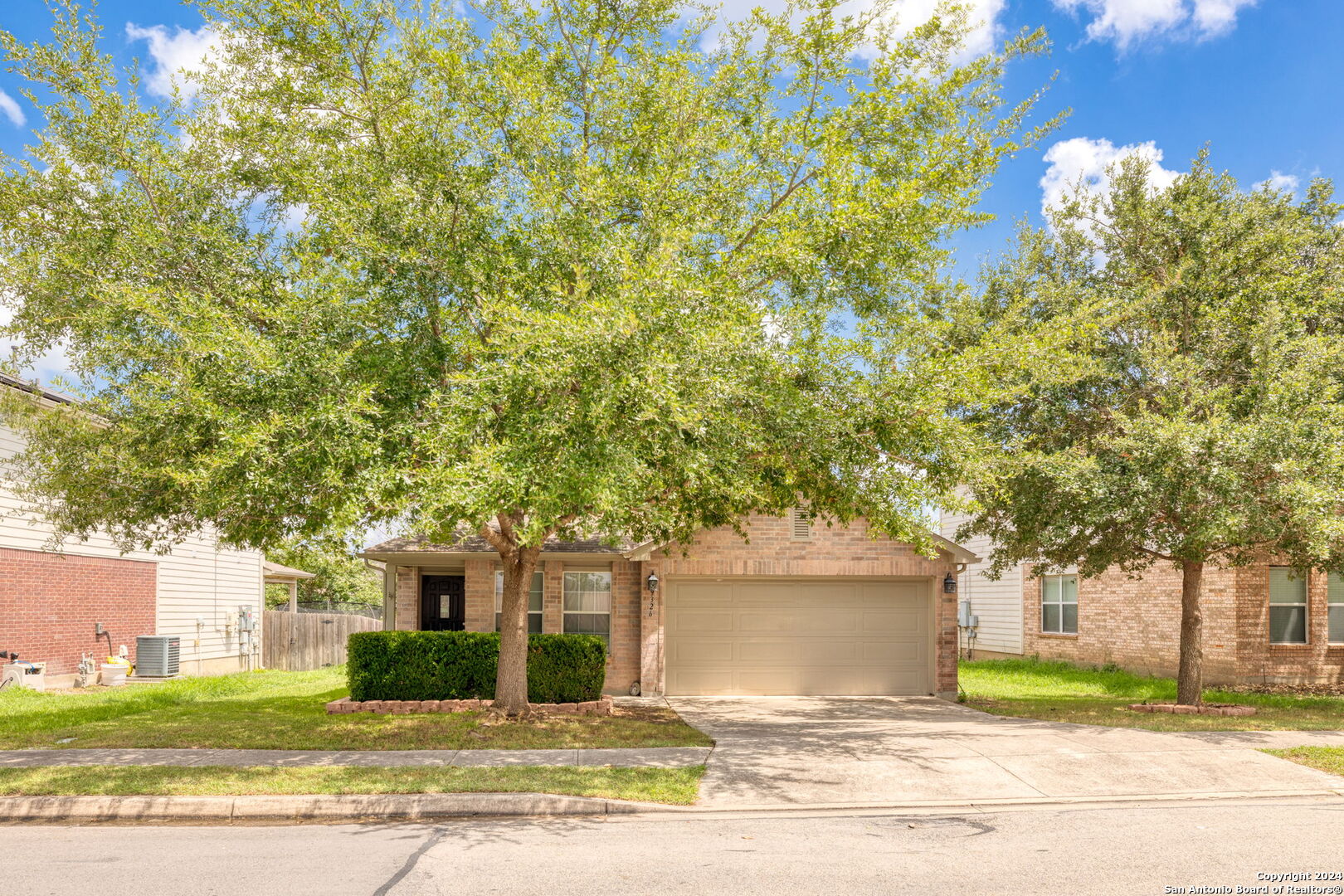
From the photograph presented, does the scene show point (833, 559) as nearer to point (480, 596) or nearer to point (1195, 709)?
point (1195, 709)

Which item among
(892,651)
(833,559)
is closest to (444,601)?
(833,559)

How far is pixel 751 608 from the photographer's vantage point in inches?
728

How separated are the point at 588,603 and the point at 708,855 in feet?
35.4

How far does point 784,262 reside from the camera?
36.8 ft

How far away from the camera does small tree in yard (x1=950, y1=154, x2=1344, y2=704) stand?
43.9 feet

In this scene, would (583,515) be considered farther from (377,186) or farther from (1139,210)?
(1139,210)

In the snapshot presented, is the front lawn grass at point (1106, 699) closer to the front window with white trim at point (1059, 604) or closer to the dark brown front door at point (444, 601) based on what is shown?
the front window with white trim at point (1059, 604)

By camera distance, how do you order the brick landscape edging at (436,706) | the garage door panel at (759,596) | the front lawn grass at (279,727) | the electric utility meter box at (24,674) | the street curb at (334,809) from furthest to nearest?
1. the garage door panel at (759,596)
2. the electric utility meter box at (24,674)
3. the brick landscape edging at (436,706)
4. the front lawn grass at (279,727)
5. the street curb at (334,809)

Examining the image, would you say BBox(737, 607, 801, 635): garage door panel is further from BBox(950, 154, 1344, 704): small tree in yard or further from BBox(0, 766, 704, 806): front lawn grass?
BBox(0, 766, 704, 806): front lawn grass

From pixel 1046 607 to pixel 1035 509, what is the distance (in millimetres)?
11807

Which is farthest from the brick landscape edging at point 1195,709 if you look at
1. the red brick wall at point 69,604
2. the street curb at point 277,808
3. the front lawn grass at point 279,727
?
the red brick wall at point 69,604

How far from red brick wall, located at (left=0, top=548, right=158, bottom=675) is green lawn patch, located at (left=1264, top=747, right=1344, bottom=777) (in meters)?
17.6

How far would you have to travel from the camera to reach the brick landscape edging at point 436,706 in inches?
589

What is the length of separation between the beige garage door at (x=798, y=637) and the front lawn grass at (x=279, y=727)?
2775 millimetres
